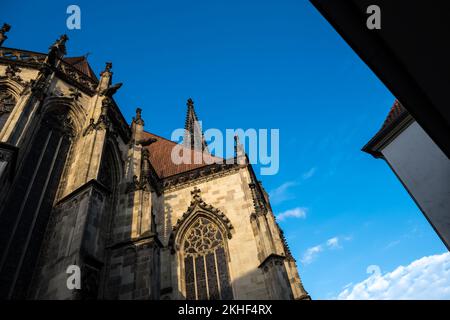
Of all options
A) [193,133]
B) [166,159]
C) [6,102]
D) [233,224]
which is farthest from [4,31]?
[193,133]

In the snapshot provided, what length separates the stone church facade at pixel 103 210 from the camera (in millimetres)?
5973

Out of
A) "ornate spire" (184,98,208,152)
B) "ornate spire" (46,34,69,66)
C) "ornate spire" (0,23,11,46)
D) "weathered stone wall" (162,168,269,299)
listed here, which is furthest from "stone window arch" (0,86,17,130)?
"ornate spire" (184,98,208,152)

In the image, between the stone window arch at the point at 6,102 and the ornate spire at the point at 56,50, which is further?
the ornate spire at the point at 56,50

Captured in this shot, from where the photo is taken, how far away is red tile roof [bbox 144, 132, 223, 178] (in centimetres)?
1444

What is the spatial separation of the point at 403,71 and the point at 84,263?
5700mm

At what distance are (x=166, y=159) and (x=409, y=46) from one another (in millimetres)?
14835

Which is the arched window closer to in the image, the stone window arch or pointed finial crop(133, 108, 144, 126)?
pointed finial crop(133, 108, 144, 126)

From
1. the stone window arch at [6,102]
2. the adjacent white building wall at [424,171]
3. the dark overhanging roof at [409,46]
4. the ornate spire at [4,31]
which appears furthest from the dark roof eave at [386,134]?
the ornate spire at [4,31]

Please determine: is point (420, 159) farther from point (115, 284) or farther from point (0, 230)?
point (0, 230)

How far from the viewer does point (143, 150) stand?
35.4ft

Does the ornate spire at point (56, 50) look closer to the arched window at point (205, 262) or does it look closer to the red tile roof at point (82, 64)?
the red tile roof at point (82, 64)

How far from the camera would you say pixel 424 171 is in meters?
7.66

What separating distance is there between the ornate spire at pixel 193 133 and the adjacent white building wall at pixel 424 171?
1553 centimetres

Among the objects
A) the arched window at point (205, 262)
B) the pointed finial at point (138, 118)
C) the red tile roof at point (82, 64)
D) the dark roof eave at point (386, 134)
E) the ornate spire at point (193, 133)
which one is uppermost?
the ornate spire at point (193, 133)
